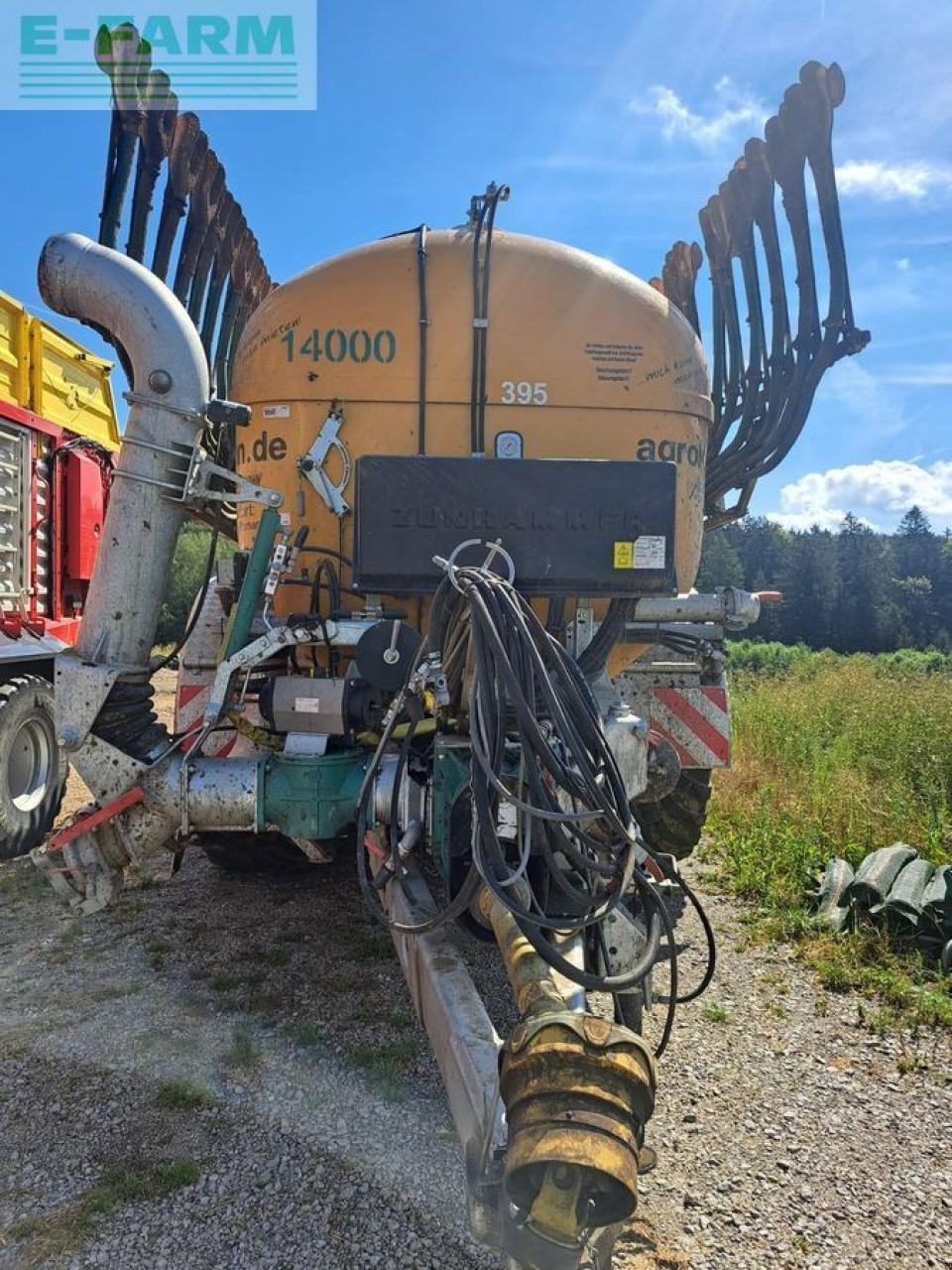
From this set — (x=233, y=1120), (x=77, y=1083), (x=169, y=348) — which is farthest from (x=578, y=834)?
(x=169, y=348)

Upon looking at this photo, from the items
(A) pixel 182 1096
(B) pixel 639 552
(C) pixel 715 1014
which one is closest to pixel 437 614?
(B) pixel 639 552

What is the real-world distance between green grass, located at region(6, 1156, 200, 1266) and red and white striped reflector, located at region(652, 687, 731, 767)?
2691 millimetres

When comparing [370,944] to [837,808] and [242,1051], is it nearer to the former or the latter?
Result: [242,1051]

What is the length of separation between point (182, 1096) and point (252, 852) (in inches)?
61.1

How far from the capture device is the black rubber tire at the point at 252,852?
4164 millimetres

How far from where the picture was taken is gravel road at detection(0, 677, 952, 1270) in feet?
7.17

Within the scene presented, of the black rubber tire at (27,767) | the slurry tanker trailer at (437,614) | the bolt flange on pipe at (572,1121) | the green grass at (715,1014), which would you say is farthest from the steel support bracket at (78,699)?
the black rubber tire at (27,767)

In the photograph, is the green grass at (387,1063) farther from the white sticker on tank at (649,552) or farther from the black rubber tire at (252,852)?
the white sticker on tank at (649,552)

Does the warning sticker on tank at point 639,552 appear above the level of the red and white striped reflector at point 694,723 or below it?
above

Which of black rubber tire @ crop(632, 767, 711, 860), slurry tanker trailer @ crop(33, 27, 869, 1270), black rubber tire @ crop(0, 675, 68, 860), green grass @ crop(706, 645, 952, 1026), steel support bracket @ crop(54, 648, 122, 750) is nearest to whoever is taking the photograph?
slurry tanker trailer @ crop(33, 27, 869, 1270)

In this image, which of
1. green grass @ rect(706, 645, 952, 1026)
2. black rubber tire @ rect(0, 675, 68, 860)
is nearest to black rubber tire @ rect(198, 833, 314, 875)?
black rubber tire @ rect(0, 675, 68, 860)

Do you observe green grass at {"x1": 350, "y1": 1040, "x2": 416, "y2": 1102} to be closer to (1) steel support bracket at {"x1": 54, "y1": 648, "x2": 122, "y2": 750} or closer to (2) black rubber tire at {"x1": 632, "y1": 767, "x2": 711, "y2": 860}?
(1) steel support bracket at {"x1": 54, "y1": 648, "x2": 122, "y2": 750}

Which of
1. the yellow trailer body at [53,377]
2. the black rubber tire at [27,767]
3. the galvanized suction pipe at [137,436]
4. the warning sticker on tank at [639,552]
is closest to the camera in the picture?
the warning sticker on tank at [639,552]

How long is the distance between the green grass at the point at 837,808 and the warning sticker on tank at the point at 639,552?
6.63 feet
